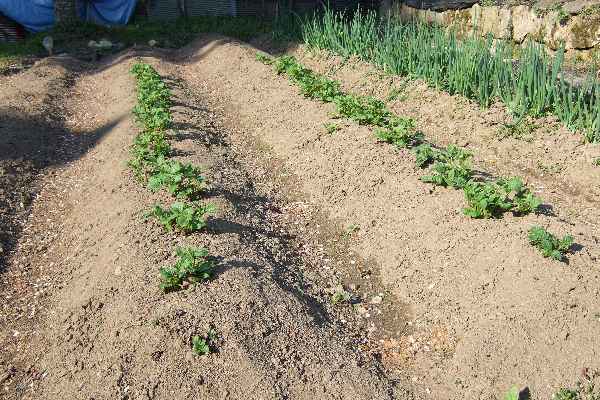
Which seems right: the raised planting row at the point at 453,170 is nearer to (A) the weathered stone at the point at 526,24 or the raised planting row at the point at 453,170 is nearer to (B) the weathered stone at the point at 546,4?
(A) the weathered stone at the point at 526,24

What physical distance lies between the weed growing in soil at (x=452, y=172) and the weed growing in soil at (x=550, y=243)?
838 millimetres

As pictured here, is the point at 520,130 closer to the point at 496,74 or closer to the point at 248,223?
the point at 496,74

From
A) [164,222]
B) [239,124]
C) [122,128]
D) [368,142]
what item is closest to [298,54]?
[239,124]

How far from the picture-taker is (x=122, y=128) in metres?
5.95

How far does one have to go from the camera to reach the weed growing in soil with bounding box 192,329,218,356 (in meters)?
2.62

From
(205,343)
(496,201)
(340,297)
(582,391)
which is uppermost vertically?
(496,201)

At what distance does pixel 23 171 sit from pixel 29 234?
1.17 meters

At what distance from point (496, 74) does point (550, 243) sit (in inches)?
110

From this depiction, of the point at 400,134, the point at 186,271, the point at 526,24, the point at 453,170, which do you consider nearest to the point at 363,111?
the point at 400,134

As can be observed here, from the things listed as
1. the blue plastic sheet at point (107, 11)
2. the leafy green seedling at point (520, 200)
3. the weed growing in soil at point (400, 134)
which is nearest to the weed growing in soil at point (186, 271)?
the leafy green seedling at point (520, 200)

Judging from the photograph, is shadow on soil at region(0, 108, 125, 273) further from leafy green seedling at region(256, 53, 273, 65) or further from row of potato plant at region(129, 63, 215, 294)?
leafy green seedling at region(256, 53, 273, 65)

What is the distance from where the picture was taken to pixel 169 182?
4043 millimetres

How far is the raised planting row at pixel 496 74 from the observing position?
15.9 ft

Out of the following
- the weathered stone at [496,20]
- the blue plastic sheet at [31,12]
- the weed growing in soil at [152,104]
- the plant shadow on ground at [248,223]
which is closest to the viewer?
the plant shadow on ground at [248,223]
